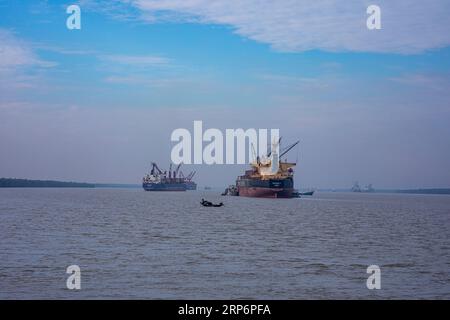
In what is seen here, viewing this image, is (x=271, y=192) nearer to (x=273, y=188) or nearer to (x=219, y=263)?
(x=273, y=188)

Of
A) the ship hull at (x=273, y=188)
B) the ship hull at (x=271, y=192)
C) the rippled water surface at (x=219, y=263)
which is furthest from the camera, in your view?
the ship hull at (x=271, y=192)

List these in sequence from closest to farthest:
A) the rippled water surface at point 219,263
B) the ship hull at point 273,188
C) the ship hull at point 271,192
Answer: the rippled water surface at point 219,263, the ship hull at point 273,188, the ship hull at point 271,192

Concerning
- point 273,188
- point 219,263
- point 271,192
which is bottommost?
point 219,263

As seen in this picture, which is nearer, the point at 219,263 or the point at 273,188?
the point at 219,263

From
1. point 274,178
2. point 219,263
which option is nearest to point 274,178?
point 274,178

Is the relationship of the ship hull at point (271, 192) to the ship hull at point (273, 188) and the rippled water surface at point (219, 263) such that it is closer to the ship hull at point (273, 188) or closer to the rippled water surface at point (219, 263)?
the ship hull at point (273, 188)

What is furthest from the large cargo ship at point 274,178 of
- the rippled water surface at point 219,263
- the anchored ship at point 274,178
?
the rippled water surface at point 219,263

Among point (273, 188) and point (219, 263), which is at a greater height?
point (273, 188)

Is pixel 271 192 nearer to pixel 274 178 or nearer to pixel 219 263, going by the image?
pixel 274 178

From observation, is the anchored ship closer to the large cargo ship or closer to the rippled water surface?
the large cargo ship

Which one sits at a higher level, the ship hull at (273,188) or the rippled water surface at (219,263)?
the ship hull at (273,188)

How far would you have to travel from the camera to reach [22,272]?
33.6m
